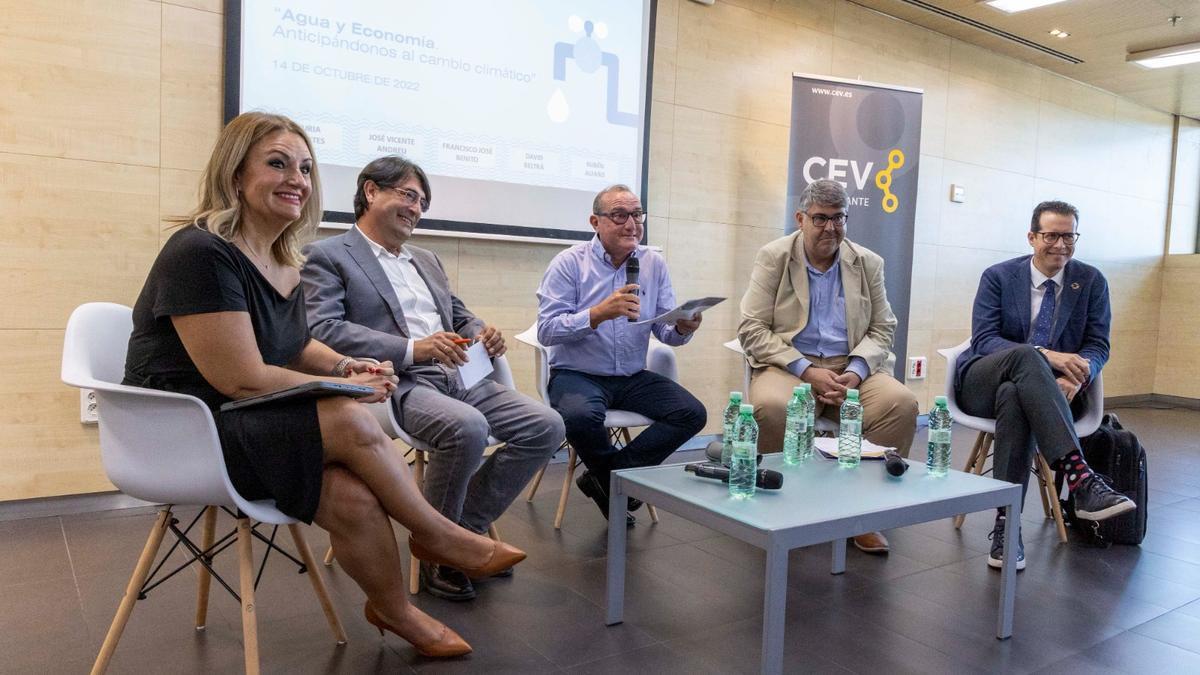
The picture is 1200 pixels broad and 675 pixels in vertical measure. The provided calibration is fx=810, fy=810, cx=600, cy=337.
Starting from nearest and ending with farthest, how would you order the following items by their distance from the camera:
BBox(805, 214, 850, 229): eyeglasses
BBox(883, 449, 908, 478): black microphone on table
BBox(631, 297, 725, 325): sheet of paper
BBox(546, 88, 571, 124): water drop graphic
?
1. BBox(883, 449, 908, 478): black microphone on table
2. BBox(631, 297, 725, 325): sheet of paper
3. BBox(805, 214, 850, 229): eyeglasses
4. BBox(546, 88, 571, 124): water drop graphic

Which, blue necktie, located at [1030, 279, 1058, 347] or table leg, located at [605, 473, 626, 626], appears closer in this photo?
table leg, located at [605, 473, 626, 626]

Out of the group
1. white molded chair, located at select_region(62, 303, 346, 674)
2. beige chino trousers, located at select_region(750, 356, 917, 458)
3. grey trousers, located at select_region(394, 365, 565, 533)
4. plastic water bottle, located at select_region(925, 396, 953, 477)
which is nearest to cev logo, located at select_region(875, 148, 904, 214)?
beige chino trousers, located at select_region(750, 356, 917, 458)

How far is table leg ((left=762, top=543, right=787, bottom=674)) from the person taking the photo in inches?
65.2

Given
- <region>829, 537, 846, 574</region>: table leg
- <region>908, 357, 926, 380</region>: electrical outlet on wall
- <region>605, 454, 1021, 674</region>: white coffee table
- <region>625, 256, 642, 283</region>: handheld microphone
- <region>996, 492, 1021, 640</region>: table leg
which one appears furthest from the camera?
<region>908, 357, 926, 380</region>: electrical outlet on wall

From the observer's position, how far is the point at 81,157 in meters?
2.85

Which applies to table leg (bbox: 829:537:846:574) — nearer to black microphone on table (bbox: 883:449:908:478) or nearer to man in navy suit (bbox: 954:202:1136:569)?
black microphone on table (bbox: 883:449:908:478)

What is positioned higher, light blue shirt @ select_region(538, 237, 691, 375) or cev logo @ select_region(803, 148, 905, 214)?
cev logo @ select_region(803, 148, 905, 214)

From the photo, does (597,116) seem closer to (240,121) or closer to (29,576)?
(240,121)

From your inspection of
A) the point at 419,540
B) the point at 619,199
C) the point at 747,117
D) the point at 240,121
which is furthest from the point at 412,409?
the point at 747,117

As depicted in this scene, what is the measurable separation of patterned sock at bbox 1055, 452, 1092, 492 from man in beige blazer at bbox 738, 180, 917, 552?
620 mm

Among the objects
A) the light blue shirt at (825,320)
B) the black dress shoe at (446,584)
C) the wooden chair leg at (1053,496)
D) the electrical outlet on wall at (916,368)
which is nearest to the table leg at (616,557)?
the black dress shoe at (446,584)

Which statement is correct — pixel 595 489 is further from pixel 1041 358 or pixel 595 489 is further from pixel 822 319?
pixel 1041 358

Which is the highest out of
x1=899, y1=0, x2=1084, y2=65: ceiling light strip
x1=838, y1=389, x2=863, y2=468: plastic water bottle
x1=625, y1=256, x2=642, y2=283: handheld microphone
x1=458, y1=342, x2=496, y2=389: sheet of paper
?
x1=899, y1=0, x2=1084, y2=65: ceiling light strip

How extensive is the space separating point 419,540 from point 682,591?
0.89 meters
